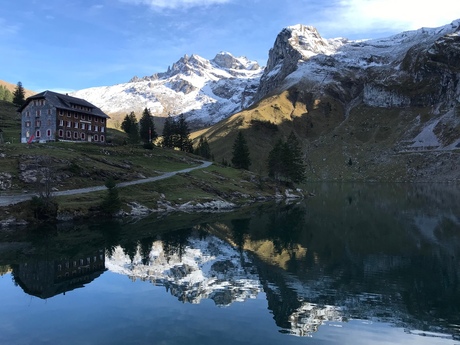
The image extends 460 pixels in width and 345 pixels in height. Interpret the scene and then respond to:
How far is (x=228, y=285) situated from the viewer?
119 feet

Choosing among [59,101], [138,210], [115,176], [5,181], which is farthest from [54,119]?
[138,210]

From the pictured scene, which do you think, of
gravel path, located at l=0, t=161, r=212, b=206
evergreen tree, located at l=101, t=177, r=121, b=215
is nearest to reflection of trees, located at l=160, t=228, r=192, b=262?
evergreen tree, located at l=101, t=177, r=121, b=215

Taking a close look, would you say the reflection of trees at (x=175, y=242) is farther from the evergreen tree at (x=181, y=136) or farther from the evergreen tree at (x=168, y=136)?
the evergreen tree at (x=168, y=136)

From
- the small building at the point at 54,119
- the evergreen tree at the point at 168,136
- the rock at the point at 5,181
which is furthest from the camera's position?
the evergreen tree at the point at 168,136

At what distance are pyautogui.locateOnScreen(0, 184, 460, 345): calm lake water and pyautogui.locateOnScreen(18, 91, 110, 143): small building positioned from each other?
58674 millimetres

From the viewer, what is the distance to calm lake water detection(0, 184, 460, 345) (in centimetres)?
2591

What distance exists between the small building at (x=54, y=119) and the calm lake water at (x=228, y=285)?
192ft

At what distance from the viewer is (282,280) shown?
3809cm

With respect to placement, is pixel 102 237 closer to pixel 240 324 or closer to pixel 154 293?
pixel 154 293

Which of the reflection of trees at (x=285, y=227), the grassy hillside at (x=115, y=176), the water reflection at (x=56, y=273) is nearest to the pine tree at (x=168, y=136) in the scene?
the grassy hillside at (x=115, y=176)

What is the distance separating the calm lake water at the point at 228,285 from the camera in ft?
85.0

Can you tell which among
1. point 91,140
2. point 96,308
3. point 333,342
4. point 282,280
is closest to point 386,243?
point 282,280

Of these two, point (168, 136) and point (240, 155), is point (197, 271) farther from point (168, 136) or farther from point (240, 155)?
point (168, 136)

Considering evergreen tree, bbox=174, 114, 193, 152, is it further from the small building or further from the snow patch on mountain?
the snow patch on mountain
